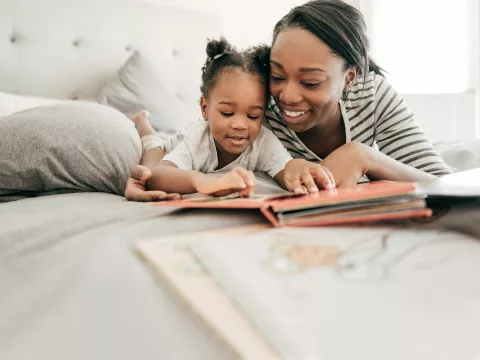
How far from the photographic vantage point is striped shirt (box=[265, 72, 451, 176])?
118 cm

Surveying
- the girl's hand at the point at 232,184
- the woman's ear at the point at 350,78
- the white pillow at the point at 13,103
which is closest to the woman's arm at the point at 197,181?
the girl's hand at the point at 232,184

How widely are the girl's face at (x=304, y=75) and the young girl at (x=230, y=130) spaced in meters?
0.07

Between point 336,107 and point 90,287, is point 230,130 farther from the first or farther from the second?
point 90,287

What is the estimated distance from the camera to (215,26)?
2311 millimetres

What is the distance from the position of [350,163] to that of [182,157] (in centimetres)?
42

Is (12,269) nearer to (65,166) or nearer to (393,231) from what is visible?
(393,231)

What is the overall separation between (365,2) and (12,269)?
3.02 meters

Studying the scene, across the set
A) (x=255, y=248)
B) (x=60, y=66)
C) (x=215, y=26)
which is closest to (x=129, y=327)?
(x=255, y=248)

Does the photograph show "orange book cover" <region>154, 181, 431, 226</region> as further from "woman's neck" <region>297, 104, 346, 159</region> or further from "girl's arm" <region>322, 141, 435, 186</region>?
"woman's neck" <region>297, 104, 346, 159</region>

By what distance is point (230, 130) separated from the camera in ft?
3.64

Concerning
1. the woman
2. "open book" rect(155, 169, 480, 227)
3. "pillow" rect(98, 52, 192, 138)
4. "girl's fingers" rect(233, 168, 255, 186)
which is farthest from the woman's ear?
"pillow" rect(98, 52, 192, 138)

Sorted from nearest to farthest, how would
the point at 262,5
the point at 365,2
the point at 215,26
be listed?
the point at 215,26, the point at 262,5, the point at 365,2

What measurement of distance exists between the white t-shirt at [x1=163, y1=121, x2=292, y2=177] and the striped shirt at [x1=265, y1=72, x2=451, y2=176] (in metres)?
0.05

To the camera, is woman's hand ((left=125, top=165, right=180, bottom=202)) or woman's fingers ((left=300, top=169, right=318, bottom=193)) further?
woman's hand ((left=125, top=165, right=180, bottom=202))
